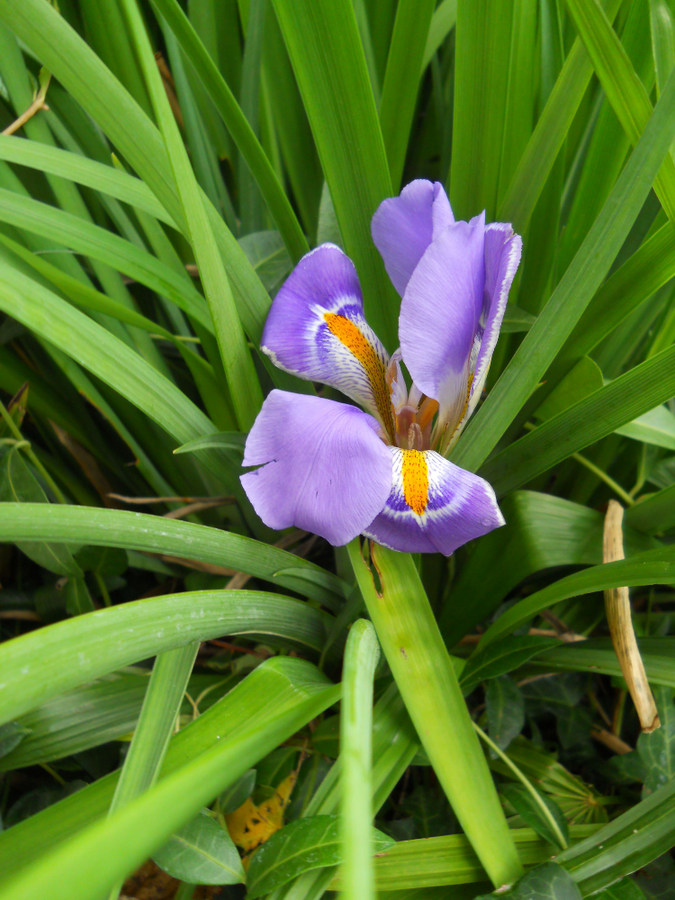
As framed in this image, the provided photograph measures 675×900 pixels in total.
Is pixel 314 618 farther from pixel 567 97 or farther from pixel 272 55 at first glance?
pixel 272 55

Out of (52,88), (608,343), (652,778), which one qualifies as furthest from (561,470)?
(52,88)

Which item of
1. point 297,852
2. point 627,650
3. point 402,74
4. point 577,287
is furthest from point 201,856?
point 402,74

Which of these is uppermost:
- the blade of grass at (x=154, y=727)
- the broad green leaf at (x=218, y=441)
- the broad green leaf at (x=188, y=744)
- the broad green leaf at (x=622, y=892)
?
the broad green leaf at (x=218, y=441)

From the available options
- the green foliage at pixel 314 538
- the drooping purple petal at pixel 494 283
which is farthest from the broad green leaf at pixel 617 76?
the drooping purple petal at pixel 494 283

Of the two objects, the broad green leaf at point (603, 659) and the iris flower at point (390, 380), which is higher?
the iris flower at point (390, 380)

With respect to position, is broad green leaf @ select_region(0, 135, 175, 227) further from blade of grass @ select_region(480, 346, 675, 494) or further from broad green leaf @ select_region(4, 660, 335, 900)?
broad green leaf @ select_region(4, 660, 335, 900)

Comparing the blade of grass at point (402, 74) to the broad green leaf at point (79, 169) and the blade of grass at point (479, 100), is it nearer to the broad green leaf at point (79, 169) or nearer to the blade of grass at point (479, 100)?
the blade of grass at point (479, 100)

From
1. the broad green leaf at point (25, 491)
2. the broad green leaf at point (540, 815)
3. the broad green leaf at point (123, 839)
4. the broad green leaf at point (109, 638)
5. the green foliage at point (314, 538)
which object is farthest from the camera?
the broad green leaf at point (25, 491)

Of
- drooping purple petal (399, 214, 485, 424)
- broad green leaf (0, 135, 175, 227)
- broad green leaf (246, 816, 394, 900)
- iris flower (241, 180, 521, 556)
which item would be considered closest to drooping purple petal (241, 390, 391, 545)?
iris flower (241, 180, 521, 556)

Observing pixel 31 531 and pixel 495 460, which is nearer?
pixel 31 531
